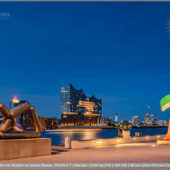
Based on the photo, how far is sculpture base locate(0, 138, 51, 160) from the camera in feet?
42.5

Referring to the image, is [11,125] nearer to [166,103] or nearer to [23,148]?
[23,148]

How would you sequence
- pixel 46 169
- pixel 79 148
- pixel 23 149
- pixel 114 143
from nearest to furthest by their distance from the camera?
pixel 46 169 < pixel 23 149 < pixel 79 148 < pixel 114 143

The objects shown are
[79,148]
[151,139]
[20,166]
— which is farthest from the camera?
[151,139]

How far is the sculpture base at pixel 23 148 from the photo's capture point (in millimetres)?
12953

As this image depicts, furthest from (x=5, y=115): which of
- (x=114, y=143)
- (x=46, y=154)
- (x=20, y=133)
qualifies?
(x=114, y=143)

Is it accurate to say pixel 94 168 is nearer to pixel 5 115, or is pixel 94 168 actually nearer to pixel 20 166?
pixel 20 166

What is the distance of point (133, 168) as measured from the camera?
1021 centimetres

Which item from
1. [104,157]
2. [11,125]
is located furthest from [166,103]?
[11,125]

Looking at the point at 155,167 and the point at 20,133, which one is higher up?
the point at 20,133

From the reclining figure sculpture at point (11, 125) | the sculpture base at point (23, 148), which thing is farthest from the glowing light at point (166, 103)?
the reclining figure sculpture at point (11, 125)

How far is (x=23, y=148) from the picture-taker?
13719mm

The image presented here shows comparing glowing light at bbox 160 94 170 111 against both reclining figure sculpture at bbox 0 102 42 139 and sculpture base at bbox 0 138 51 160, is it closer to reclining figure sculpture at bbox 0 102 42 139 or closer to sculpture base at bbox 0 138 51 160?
sculpture base at bbox 0 138 51 160

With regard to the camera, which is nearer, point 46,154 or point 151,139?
point 46,154

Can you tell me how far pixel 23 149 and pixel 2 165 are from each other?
262 cm
